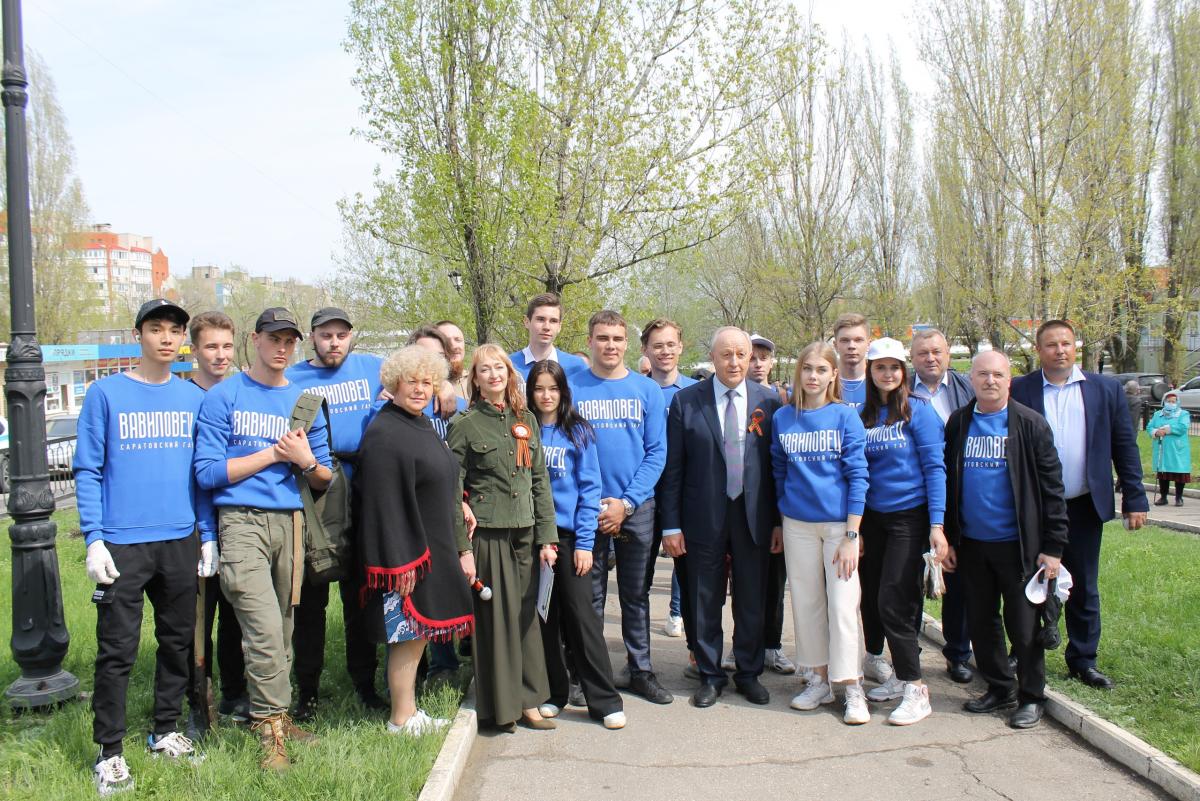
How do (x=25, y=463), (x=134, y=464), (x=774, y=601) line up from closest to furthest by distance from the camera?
(x=134, y=464), (x=25, y=463), (x=774, y=601)

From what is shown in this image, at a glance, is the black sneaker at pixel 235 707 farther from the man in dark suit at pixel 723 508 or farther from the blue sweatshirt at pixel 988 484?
the blue sweatshirt at pixel 988 484

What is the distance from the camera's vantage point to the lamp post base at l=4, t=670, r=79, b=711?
15.5ft

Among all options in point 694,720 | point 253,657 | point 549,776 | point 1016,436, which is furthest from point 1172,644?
point 253,657

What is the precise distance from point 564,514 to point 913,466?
79.0 inches

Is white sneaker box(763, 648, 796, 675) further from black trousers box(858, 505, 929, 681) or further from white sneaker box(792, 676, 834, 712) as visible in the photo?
black trousers box(858, 505, 929, 681)

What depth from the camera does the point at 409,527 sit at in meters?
4.15

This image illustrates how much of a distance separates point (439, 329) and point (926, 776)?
12.6ft

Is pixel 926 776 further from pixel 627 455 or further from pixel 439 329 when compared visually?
pixel 439 329

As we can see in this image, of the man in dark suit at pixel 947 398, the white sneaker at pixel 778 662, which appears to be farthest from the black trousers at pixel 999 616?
the white sneaker at pixel 778 662

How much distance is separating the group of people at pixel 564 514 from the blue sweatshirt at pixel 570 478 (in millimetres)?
13

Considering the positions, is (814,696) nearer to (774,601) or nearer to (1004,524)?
(774,601)

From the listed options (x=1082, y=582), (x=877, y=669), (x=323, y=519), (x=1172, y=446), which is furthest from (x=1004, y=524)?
(x=1172, y=446)

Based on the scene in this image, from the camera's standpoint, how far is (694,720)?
15.7 feet

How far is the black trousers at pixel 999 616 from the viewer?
15.4 feet
